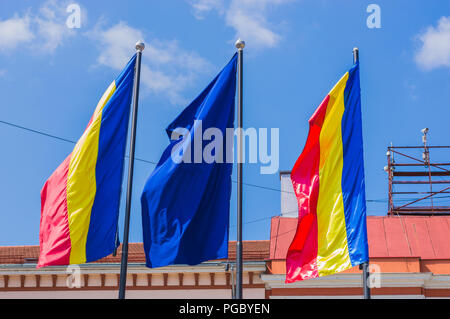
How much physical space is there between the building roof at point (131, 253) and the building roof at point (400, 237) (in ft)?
2.62

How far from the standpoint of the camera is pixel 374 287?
810 inches

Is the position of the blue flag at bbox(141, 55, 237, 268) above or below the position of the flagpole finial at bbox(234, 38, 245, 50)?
below

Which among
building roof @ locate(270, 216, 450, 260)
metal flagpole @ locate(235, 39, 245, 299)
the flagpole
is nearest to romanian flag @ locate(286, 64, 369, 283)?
metal flagpole @ locate(235, 39, 245, 299)

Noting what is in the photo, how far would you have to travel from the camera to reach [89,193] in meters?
13.7

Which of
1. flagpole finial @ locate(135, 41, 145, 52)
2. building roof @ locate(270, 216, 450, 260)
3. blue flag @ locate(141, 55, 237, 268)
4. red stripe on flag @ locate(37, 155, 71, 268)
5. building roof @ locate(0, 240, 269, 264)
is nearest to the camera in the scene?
blue flag @ locate(141, 55, 237, 268)

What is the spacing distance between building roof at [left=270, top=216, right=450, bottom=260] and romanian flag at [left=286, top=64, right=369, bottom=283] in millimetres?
8780

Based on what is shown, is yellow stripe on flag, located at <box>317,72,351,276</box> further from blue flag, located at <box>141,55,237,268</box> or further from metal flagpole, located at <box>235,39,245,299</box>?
blue flag, located at <box>141,55,237,268</box>

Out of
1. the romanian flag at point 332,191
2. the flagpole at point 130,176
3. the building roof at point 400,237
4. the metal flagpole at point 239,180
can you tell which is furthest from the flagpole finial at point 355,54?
the building roof at point 400,237

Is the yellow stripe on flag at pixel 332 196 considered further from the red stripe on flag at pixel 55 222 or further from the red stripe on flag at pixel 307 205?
the red stripe on flag at pixel 55 222

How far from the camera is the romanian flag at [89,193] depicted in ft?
43.5

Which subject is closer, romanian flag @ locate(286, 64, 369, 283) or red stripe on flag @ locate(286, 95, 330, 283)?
romanian flag @ locate(286, 64, 369, 283)

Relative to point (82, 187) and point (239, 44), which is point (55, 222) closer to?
point (82, 187)

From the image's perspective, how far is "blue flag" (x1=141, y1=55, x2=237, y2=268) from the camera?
42.2ft

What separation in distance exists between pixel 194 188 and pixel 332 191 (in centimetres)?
296
